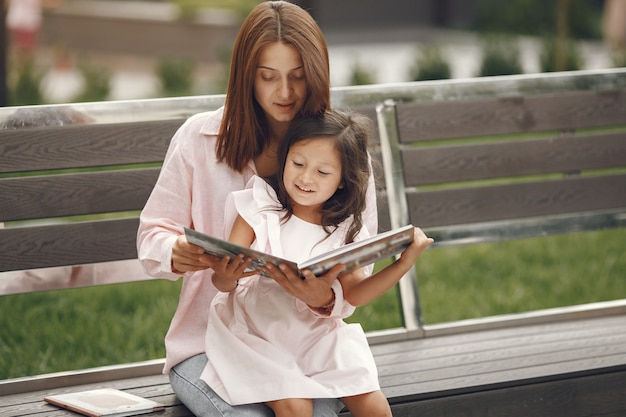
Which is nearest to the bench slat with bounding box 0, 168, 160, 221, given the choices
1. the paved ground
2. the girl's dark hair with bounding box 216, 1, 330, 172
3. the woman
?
the woman

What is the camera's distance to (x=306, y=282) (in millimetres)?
2596

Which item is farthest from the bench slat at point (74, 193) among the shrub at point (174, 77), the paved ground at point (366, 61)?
the shrub at point (174, 77)

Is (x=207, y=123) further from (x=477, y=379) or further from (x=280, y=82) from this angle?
(x=477, y=379)

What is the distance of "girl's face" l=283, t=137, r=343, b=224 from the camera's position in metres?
2.77

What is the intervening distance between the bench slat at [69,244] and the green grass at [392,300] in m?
0.93

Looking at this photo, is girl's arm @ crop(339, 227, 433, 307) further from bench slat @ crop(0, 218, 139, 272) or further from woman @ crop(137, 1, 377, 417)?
bench slat @ crop(0, 218, 139, 272)

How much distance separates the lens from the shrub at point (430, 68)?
1050 centimetres

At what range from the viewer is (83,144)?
11.4ft

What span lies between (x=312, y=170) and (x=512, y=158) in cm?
148

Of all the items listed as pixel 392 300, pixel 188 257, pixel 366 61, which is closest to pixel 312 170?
pixel 188 257

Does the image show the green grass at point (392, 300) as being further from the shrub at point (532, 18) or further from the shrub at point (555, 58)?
the shrub at point (532, 18)

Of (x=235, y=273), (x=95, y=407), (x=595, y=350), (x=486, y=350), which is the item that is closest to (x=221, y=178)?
(x=235, y=273)

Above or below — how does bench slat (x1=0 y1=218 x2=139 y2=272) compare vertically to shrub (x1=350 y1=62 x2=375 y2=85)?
above

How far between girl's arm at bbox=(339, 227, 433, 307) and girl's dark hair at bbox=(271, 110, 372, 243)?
123 millimetres
